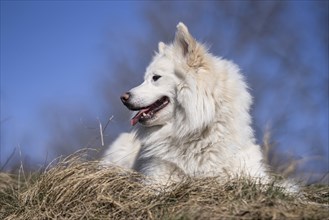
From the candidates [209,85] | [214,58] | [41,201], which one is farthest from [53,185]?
[214,58]

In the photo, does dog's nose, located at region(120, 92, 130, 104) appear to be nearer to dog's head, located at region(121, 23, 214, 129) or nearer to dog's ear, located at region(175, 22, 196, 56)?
dog's head, located at region(121, 23, 214, 129)

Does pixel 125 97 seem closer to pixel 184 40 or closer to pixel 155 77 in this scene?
pixel 155 77

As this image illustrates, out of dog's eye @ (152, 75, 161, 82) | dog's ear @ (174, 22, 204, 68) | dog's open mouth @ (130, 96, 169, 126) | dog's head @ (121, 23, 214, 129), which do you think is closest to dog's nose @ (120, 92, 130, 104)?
dog's head @ (121, 23, 214, 129)

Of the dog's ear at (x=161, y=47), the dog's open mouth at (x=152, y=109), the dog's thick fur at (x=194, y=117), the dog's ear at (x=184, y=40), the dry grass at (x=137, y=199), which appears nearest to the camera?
the dry grass at (x=137, y=199)

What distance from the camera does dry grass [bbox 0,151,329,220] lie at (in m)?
Result: 4.21

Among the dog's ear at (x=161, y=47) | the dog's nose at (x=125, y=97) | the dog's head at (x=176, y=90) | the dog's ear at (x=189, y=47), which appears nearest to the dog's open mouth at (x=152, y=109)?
the dog's head at (x=176, y=90)

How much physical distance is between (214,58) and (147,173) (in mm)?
1578

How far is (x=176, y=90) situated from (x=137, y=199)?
1556 millimetres

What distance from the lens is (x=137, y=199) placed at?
494cm

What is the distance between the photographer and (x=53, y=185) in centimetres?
538

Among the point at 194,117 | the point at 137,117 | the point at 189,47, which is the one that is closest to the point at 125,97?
the point at 137,117

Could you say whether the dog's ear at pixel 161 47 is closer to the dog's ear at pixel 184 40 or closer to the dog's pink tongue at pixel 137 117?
the dog's ear at pixel 184 40

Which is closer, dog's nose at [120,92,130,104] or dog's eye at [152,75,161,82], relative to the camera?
dog's nose at [120,92,130,104]

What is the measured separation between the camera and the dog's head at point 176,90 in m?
5.88
